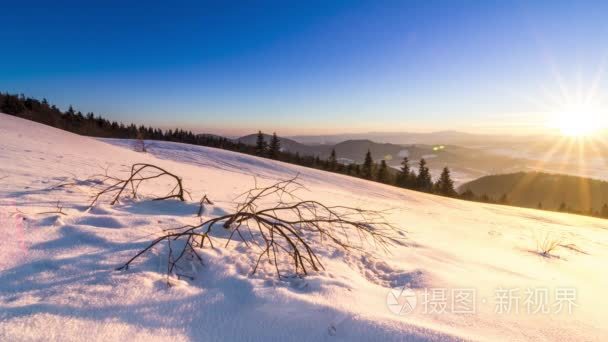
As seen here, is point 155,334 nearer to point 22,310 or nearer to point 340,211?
point 22,310

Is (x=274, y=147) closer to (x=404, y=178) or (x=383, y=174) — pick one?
(x=383, y=174)

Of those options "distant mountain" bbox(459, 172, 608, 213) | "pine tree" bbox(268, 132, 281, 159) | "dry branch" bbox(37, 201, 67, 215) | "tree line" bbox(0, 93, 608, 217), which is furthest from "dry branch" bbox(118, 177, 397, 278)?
"distant mountain" bbox(459, 172, 608, 213)

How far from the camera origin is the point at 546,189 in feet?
424

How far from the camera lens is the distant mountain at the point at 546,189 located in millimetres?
117062

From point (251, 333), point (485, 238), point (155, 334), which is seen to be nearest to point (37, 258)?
point (155, 334)

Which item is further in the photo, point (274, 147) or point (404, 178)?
point (274, 147)

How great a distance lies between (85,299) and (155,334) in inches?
19.0

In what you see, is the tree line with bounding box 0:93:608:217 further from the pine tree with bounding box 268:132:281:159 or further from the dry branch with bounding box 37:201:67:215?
the dry branch with bounding box 37:201:67:215

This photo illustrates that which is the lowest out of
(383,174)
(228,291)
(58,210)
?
(383,174)

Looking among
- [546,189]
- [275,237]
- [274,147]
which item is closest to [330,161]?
[274,147]

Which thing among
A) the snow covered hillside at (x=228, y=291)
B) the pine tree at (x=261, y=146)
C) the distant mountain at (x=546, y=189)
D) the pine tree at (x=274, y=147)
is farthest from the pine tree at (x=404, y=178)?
the distant mountain at (x=546, y=189)

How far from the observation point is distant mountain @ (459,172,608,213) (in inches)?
4609

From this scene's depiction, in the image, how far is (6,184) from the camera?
3031mm

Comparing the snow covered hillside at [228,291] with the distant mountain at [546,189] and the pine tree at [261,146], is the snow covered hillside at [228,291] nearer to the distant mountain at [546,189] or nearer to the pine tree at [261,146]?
the pine tree at [261,146]
